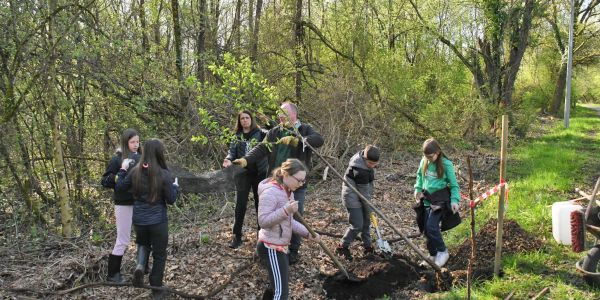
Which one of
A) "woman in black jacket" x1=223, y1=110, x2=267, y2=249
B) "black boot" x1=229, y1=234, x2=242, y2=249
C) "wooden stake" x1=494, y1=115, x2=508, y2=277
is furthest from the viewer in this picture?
"black boot" x1=229, y1=234, x2=242, y2=249

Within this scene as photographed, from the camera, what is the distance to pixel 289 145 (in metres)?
5.19

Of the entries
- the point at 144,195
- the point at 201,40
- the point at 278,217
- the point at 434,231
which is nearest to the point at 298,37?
the point at 201,40

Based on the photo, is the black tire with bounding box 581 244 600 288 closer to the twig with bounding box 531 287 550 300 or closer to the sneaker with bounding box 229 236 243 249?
the twig with bounding box 531 287 550 300

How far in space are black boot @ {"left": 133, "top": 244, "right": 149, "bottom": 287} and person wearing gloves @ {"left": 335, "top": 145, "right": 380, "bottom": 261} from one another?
92.2 inches

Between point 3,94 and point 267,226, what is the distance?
5.02m

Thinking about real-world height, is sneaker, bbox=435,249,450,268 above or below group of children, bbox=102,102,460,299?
below

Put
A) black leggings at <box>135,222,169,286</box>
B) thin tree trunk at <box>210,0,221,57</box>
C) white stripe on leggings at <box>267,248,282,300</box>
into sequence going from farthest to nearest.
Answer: thin tree trunk at <box>210,0,221,57</box>
black leggings at <box>135,222,169,286</box>
white stripe on leggings at <box>267,248,282,300</box>

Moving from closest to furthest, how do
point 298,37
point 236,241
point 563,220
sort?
point 563,220
point 236,241
point 298,37

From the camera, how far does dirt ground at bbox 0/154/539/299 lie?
4938mm

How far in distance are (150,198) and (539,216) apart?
498 centimetres

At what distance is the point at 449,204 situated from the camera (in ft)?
16.6

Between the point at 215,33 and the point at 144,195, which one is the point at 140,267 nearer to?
the point at 144,195

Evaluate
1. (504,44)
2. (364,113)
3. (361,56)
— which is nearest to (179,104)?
(364,113)

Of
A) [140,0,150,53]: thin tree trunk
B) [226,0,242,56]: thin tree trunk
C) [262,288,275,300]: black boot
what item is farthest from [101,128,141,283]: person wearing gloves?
[226,0,242,56]: thin tree trunk
